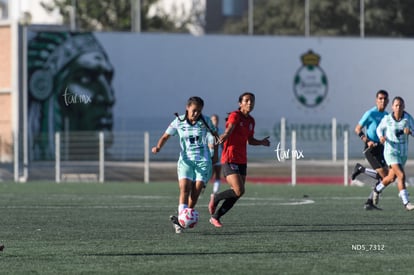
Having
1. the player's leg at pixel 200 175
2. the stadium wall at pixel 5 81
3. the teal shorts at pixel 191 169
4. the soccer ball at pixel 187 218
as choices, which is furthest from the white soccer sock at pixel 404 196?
the stadium wall at pixel 5 81

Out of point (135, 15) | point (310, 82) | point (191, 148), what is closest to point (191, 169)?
point (191, 148)

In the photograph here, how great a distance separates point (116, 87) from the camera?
173ft

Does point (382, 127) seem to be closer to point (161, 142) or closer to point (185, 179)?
point (185, 179)

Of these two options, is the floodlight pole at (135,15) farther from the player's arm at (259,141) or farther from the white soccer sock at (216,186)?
the player's arm at (259,141)

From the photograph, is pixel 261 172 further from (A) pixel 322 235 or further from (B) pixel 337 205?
(A) pixel 322 235

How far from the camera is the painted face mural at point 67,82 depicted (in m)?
50.3

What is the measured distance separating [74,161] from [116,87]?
29.8ft

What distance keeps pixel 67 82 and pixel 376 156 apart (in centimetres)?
3108

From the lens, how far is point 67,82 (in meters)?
51.5

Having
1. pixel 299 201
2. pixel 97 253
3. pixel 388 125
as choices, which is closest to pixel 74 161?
pixel 299 201

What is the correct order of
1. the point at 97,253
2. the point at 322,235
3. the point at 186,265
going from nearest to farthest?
1. the point at 186,265
2. the point at 97,253
3. the point at 322,235

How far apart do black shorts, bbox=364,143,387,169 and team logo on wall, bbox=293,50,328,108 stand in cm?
3341

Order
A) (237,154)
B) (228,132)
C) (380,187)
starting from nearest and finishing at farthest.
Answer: (228,132) < (237,154) < (380,187)

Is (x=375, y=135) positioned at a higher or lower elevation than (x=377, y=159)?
higher
